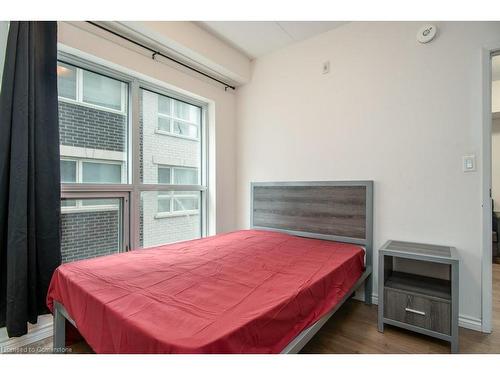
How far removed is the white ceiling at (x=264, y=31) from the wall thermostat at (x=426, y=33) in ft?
2.39

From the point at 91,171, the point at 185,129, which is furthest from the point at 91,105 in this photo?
the point at 185,129

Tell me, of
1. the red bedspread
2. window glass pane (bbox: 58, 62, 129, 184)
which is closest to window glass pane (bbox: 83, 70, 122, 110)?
window glass pane (bbox: 58, 62, 129, 184)

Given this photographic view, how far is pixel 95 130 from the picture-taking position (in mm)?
2229

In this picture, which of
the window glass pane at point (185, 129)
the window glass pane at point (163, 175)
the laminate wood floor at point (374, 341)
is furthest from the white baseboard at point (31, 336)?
the window glass pane at point (185, 129)

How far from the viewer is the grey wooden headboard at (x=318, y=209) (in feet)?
7.68

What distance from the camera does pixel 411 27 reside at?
84.7 inches

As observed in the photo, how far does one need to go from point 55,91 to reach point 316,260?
7.35 feet

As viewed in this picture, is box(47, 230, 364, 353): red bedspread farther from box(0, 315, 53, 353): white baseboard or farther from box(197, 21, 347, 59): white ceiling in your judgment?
box(197, 21, 347, 59): white ceiling

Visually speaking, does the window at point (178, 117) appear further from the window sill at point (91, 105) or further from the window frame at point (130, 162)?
the window sill at point (91, 105)

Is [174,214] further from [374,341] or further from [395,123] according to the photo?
[395,123]

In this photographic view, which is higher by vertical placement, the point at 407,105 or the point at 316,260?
the point at 407,105
